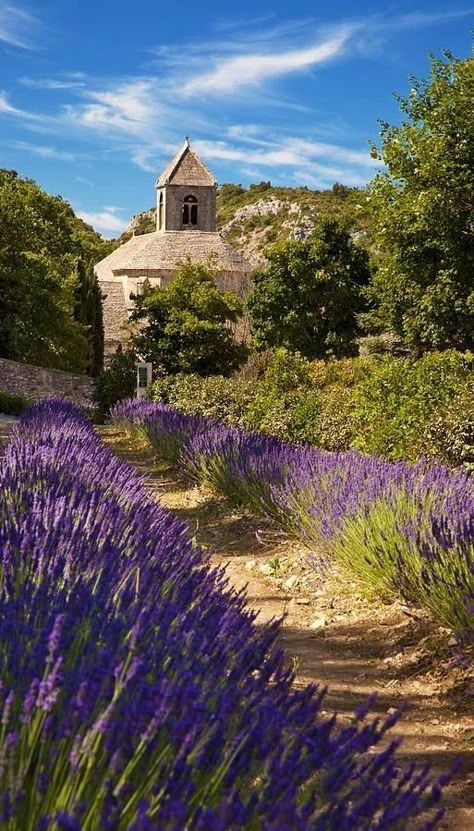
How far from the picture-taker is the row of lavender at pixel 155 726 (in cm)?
120

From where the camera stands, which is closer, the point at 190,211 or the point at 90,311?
the point at 90,311

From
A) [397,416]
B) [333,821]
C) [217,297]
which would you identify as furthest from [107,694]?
[217,297]

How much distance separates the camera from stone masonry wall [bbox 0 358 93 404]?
23.6 meters

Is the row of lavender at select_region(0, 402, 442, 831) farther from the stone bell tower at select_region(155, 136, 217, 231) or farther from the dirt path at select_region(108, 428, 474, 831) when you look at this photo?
the stone bell tower at select_region(155, 136, 217, 231)

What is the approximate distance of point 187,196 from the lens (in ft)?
189

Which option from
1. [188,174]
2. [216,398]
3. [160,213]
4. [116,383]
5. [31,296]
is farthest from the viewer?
[160,213]

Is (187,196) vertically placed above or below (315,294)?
above

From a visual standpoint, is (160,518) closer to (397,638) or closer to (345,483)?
(397,638)

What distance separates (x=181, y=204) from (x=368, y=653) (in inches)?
2187

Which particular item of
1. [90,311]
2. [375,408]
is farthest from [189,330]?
[90,311]

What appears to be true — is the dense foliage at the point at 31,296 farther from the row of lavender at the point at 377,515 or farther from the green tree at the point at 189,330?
the row of lavender at the point at 377,515

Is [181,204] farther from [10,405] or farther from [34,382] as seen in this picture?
[10,405]

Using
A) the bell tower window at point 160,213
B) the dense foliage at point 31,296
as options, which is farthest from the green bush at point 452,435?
the bell tower window at point 160,213

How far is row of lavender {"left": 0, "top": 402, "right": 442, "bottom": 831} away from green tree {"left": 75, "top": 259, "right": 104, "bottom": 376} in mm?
32181
